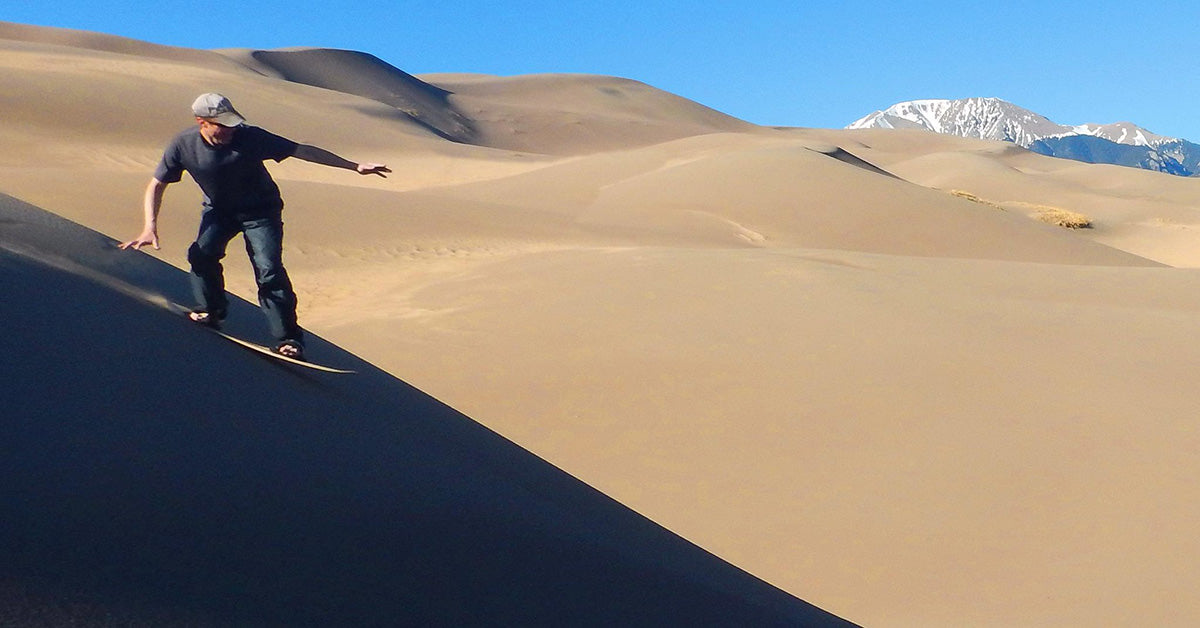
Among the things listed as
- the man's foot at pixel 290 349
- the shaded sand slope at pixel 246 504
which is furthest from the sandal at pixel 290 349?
the shaded sand slope at pixel 246 504

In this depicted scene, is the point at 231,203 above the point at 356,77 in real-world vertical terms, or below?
below

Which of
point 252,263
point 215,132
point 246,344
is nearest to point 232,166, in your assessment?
point 215,132

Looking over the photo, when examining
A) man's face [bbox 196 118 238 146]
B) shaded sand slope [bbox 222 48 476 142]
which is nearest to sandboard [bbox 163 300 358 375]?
man's face [bbox 196 118 238 146]

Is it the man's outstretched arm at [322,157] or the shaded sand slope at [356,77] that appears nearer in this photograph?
the man's outstretched arm at [322,157]

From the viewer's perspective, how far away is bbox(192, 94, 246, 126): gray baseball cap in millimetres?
3928

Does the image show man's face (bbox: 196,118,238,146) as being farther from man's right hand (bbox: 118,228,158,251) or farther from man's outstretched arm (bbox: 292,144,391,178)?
man's right hand (bbox: 118,228,158,251)

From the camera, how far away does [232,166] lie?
Answer: 4055 millimetres

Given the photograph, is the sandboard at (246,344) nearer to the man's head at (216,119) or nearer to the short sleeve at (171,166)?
the short sleeve at (171,166)

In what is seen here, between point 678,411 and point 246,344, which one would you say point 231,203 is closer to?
point 246,344

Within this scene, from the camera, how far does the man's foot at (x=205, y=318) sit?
4.11 meters

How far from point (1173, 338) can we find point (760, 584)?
6.19 meters

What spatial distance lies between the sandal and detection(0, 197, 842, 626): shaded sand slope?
112 mm

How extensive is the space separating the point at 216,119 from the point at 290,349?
990mm

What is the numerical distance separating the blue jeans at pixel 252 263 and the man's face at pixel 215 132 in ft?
1.04
